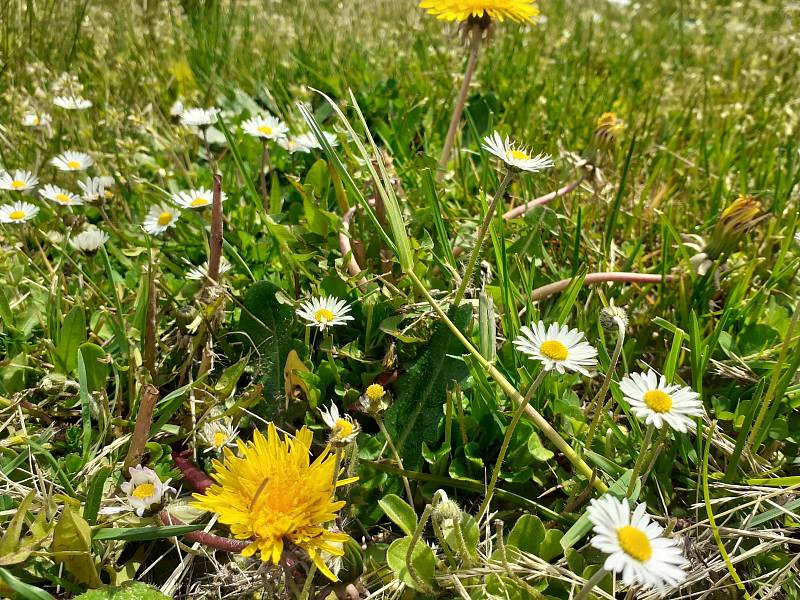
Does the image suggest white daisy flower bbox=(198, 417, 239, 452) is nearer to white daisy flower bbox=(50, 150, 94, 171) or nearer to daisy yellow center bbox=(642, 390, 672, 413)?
daisy yellow center bbox=(642, 390, 672, 413)

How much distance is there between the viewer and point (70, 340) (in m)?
1.45

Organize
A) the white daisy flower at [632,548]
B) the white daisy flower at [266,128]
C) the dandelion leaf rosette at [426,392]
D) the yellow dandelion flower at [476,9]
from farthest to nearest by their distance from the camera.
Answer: the white daisy flower at [266,128], the yellow dandelion flower at [476,9], the dandelion leaf rosette at [426,392], the white daisy flower at [632,548]

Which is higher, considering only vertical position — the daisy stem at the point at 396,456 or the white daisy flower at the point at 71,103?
Result: the white daisy flower at the point at 71,103

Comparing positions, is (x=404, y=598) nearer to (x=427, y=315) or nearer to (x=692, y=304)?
(x=427, y=315)

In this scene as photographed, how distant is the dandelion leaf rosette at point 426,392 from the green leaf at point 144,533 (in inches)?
17.1

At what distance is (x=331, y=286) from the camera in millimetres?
1530

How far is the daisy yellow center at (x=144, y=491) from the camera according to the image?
1075 millimetres

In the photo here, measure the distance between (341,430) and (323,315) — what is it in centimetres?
40

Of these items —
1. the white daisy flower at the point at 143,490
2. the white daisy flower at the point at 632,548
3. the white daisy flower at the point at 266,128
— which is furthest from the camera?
the white daisy flower at the point at 266,128

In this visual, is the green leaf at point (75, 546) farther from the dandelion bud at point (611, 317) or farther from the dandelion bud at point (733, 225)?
the dandelion bud at point (733, 225)

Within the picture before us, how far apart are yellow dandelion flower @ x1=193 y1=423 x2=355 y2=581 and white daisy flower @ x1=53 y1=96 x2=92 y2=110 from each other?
1615mm

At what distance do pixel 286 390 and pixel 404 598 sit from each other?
49cm

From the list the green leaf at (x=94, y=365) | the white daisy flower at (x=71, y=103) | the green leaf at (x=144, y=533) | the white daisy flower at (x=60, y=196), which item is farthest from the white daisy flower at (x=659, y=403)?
the white daisy flower at (x=71, y=103)

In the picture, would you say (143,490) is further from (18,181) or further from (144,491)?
(18,181)
